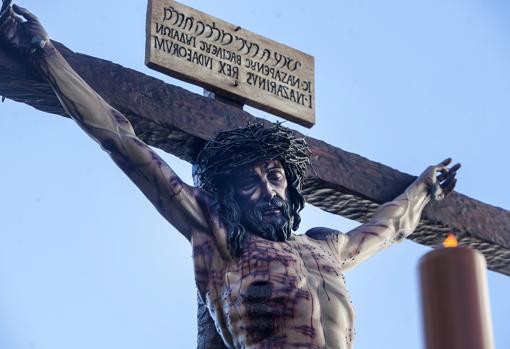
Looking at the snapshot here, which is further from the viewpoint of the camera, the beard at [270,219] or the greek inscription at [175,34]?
the greek inscription at [175,34]

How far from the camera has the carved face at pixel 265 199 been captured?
3.24 meters

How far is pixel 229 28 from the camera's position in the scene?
3766 mm

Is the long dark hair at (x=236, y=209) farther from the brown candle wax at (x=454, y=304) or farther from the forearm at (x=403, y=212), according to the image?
the brown candle wax at (x=454, y=304)

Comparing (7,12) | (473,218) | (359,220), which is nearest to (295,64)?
(359,220)

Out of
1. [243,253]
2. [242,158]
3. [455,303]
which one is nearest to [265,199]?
[242,158]

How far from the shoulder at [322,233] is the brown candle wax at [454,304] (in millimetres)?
2954

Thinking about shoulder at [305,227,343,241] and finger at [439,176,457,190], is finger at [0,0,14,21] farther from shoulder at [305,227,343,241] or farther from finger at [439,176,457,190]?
finger at [439,176,457,190]

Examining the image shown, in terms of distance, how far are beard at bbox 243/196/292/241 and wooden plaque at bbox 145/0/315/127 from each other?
590mm

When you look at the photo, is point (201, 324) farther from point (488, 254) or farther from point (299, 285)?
point (488, 254)

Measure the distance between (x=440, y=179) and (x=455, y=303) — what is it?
3.63m

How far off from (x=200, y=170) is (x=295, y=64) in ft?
2.52

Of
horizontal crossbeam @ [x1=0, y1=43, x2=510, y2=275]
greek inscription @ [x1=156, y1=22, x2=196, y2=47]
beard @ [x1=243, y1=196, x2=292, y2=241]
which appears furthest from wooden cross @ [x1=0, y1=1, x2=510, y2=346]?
beard @ [x1=243, y1=196, x2=292, y2=241]

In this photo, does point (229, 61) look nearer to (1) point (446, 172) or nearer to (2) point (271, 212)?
(2) point (271, 212)

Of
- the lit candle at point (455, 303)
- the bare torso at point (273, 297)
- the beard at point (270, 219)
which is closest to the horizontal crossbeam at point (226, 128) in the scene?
the beard at point (270, 219)
